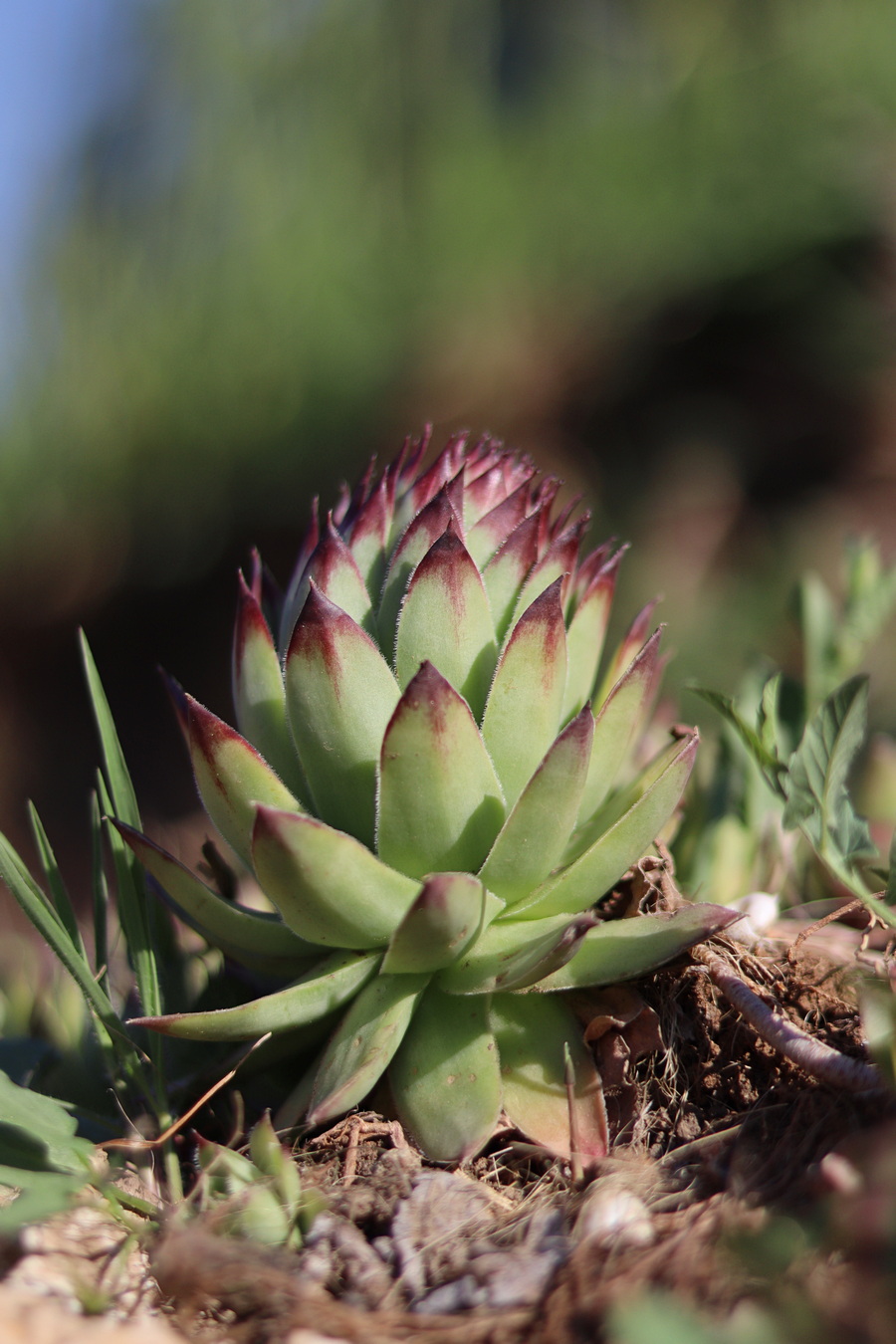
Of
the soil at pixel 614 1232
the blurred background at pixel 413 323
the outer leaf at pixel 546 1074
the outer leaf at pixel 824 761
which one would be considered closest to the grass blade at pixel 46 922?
the soil at pixel 614 1232

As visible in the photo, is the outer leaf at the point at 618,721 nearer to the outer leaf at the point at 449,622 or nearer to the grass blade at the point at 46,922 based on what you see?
the outer leaf at the point at 449,622

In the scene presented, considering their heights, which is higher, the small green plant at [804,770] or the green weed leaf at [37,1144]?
the small green plant at [804,770]

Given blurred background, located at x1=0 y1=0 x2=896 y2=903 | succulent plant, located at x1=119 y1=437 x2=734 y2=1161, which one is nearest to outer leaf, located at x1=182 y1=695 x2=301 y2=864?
succulent plant, located at x1=119 y1=437 x2=734 y2=1161

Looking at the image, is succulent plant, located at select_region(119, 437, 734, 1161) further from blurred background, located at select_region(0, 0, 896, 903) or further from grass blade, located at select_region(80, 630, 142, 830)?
blurred background, located at select_region(0, 0, 896, 903)

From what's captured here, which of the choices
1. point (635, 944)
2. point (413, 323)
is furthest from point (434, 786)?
point (413, 323)

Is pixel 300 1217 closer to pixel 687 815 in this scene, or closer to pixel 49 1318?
pixel 49 1318

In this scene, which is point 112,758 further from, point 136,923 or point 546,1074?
point 546,1074
